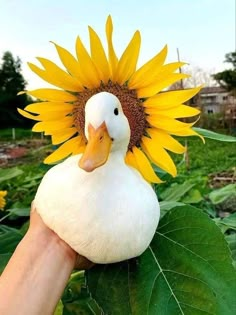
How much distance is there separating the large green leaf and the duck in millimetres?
49

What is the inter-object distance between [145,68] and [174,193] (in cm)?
50

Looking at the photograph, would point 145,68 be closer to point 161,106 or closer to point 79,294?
point 161,106

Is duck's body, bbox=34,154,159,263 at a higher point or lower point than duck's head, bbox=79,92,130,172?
lower

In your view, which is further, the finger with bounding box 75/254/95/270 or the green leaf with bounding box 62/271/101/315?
the green leaf with bounding box 62/271/101/315

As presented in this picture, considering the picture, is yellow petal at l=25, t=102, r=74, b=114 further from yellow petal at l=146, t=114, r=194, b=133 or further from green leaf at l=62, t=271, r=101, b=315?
green leaf at l=62, t=271, r=101, b=315

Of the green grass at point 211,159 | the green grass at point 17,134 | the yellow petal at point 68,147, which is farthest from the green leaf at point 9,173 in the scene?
the green grass at point 17,134

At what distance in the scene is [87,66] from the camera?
1.14 ft

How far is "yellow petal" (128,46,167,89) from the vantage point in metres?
0.34

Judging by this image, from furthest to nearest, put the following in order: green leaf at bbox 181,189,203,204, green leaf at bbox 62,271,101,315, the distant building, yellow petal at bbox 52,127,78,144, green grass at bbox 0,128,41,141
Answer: green grass at bbox 0,128,41,141
the distant building
green leaf at bbox 181,189,203,204
green leaf at bbox 62,271,101,315
yellow petal at bbox 52,127,78,144

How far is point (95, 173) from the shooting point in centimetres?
31

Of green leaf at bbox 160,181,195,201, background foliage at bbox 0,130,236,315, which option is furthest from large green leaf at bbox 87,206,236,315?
green leaf at bbox 160,181,195,201

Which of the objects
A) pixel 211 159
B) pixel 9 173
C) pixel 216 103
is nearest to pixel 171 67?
pixel 9 173

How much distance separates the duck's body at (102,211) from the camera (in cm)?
30

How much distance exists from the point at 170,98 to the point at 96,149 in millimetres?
88
